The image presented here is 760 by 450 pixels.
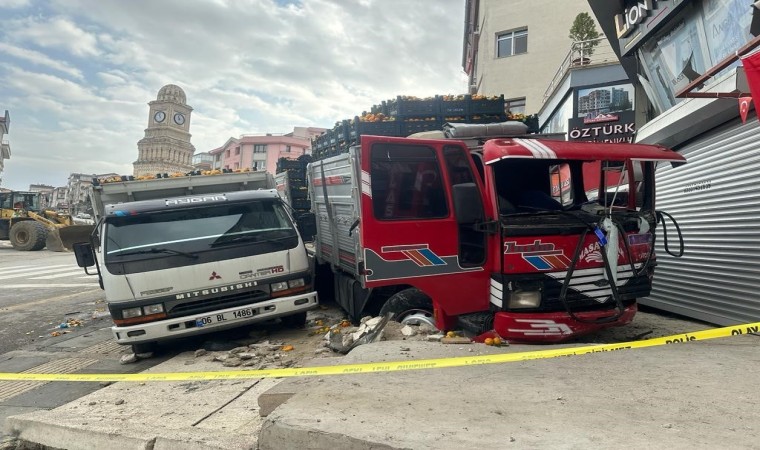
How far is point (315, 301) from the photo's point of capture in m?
6.03

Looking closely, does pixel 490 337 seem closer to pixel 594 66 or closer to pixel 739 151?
pixel 739 151

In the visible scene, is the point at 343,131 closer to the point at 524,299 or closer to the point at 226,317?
the point at 226,317

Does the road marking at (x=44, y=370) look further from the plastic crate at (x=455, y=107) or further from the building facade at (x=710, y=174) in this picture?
the building facade at (x=710, y=174)

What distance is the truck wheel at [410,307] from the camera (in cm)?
500

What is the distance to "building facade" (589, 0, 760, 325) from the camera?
225 inches

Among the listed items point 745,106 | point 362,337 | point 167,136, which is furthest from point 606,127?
point 167,136

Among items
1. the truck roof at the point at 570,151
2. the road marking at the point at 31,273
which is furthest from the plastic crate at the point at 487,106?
the road marking at the point at 31,273

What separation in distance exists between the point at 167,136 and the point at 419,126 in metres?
105

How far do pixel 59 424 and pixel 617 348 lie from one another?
4360 mm

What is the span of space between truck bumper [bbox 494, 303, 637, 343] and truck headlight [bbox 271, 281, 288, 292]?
266 centimetres

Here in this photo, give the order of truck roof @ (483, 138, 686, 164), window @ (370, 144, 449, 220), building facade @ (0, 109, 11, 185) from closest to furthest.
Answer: truck roof @ (483, 138, 686, 164) < window @ (370, 144, 449, 220) < building facade @ (0, 109, 11, 185)

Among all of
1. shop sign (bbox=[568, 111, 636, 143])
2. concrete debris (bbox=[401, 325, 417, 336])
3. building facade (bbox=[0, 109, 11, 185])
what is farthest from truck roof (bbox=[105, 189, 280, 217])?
building facade (bbox=[0, 109, 11, 185])

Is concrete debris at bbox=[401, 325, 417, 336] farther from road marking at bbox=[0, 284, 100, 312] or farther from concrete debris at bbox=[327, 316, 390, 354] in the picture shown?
road marking at bbox=[0, 284, 100, 312]

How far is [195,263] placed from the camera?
213 inches
